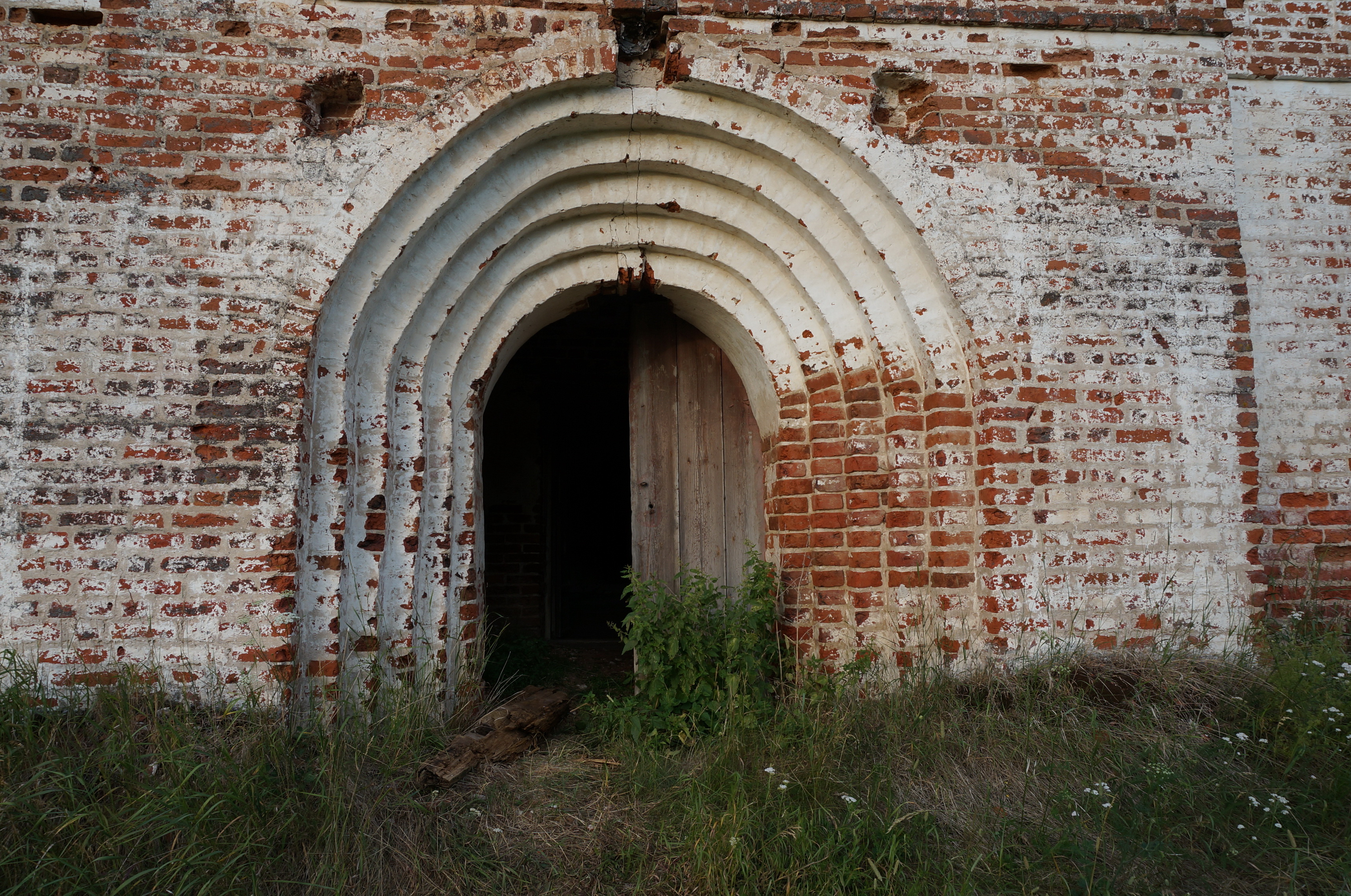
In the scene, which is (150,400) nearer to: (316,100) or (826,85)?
(316,100)

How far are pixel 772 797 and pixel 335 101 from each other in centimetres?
344

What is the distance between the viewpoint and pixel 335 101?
3553 millimetres

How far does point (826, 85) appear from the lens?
3707 millimetres

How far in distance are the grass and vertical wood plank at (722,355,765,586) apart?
1332 mm

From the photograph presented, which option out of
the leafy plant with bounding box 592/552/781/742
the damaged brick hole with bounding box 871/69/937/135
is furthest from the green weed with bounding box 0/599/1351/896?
the damaged brick hole with bounding box 871/69/937/135

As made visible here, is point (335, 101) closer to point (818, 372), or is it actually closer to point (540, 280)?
point (540, 280)

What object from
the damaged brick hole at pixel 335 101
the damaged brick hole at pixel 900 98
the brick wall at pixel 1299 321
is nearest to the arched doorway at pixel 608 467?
the damaged brick hole at pixel 335 101

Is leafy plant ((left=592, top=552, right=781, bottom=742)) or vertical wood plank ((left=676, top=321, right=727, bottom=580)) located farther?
vertical wood plank ((left=676, top=321, right=727, bottom=580))

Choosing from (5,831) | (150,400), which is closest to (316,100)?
(150,400)

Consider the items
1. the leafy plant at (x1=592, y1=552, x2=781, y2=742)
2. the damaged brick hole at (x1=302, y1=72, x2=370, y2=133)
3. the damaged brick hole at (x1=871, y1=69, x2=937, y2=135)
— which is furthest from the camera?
the damaged brick hole at (x1=871, y1=69, x2=937, y2=135)

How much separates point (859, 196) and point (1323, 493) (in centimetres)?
291

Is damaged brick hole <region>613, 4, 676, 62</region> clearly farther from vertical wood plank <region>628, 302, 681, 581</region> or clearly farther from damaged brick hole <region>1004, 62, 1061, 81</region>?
damaged brick hole <region>1004, 62, 1061, 81</region>

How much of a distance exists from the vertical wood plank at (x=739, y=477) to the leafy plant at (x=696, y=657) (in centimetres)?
58

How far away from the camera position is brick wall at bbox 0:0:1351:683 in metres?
3.17
